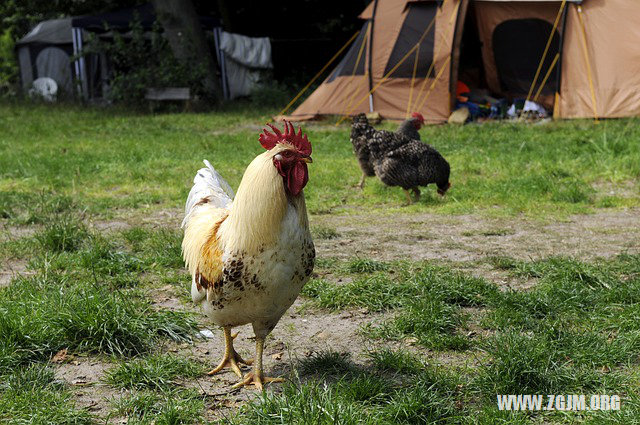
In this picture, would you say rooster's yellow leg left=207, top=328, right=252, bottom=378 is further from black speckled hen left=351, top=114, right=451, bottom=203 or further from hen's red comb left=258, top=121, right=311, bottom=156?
black speckled hen left=351, top=114, right=451, bottom=203

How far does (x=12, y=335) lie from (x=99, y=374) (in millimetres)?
547

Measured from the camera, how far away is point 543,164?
29.6 feet

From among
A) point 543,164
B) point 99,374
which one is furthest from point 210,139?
point 99,374

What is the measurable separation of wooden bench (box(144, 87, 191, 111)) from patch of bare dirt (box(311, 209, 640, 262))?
1086 cm

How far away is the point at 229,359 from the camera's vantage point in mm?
3863

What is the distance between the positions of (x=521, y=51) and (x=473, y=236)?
10.1 metres

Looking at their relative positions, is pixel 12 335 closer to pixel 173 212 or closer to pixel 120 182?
pixel 173 212

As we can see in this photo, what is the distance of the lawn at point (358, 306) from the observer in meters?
3.33

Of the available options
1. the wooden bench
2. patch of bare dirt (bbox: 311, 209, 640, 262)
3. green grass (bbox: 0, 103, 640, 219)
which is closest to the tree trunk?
the wooden bench

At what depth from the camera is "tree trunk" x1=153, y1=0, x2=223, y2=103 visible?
57.6ft

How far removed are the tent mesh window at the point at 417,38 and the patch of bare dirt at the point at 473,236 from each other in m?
7.04

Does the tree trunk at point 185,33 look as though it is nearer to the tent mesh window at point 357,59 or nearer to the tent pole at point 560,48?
the tent mesh window at point 357,59

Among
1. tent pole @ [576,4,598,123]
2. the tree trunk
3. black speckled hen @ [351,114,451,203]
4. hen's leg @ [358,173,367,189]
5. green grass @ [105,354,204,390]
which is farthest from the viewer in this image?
the tree trunk

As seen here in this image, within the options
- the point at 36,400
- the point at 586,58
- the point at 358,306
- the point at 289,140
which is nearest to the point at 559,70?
the point at 586,58
